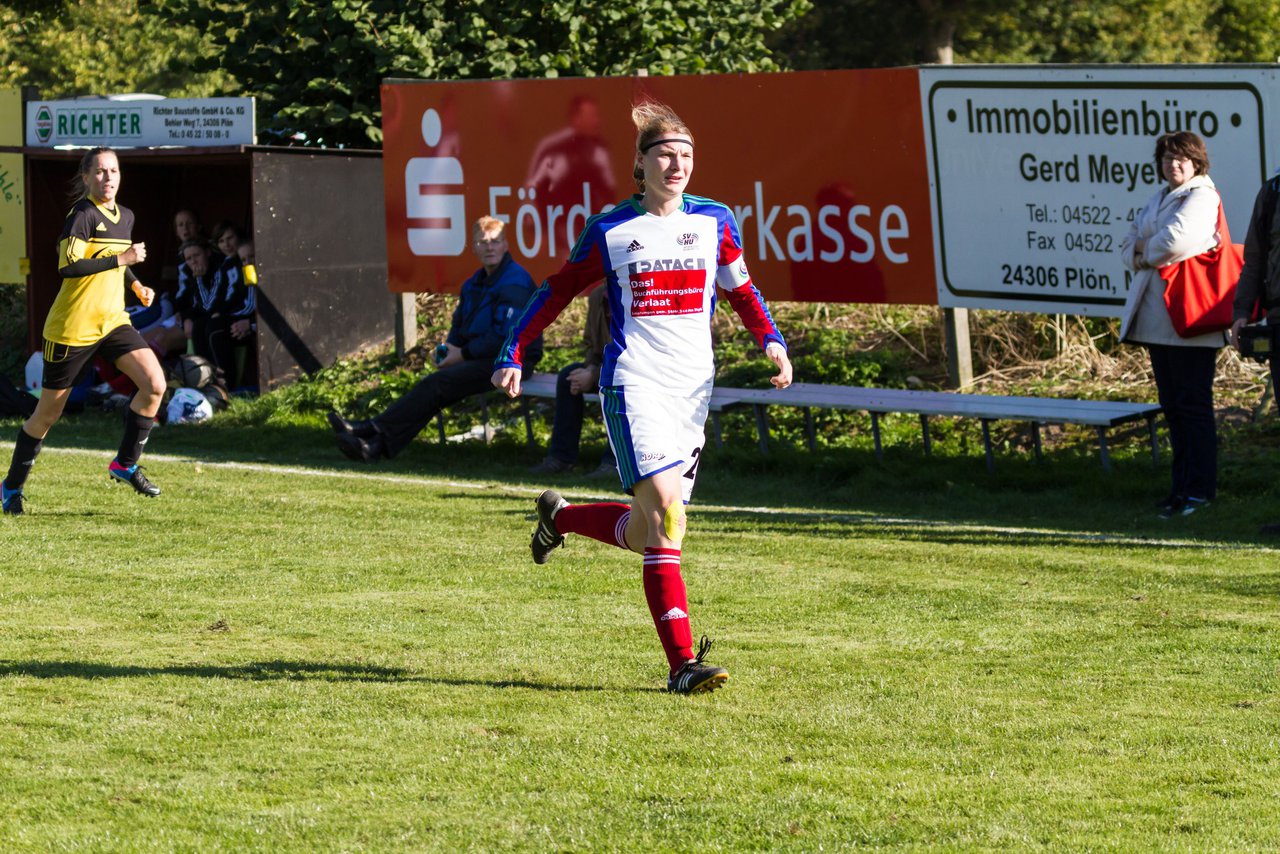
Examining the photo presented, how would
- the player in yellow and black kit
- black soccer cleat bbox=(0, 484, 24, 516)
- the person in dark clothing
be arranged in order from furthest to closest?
black soccer cleat bbox=(0, 484, 24, 516), the player in yellow and black kit, the person in dark clothing

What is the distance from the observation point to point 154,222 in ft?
65.8

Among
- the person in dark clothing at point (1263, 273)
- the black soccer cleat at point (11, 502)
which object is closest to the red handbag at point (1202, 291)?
the person in dark clothing at point (1263, 273)

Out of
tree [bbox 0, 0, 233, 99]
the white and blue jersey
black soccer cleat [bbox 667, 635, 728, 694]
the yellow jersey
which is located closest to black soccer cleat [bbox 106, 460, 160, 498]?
the yellow jersey

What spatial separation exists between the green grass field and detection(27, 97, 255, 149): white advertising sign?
621 cm

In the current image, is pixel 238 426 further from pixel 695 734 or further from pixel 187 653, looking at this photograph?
pixel 695 734

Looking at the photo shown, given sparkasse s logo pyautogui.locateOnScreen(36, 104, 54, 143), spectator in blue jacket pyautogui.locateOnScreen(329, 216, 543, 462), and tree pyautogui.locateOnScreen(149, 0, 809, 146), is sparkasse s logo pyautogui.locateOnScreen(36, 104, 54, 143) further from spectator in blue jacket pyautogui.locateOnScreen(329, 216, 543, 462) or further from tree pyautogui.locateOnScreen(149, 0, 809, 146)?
spectator in blue jacket pyautogui.locateOnScreen(329, 216, 543, 462)

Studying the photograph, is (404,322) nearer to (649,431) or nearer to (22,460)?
(22,460)

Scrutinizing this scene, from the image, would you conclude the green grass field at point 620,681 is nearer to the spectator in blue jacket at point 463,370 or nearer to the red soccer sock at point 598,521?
the red soccer sock at point 598,521

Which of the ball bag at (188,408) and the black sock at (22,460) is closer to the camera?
the black sock at (22,460)

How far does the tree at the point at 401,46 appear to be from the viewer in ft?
62.3

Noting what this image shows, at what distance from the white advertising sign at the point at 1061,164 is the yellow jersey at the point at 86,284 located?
625cm

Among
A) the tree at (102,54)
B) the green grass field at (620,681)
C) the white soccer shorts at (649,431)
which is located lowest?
the green grass field at (620,681)

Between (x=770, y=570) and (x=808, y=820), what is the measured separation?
4.32 m

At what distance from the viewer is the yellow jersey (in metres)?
10.7
